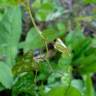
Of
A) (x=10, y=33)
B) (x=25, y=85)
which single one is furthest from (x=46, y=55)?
(x=10, y=33)

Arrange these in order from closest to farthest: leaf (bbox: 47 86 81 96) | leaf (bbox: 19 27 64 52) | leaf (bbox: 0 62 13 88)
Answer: leaf (bbox: 47 86 81 96), leaf (bbox: 0 62 13 88), leaf (bbox: 19 27 64 52)

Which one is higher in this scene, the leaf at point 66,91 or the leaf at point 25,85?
the leaf at point 66,91

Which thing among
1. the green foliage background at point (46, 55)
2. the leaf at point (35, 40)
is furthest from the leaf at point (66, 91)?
the leaf at point (35, 40)

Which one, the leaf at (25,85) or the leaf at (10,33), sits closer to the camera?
the leaf at (25,85)

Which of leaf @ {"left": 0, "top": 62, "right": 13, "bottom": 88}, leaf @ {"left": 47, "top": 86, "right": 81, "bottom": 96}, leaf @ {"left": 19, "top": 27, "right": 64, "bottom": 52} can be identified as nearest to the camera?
leaf @ {"left": 47, "top": 86, "right": 81, "bottom": 96}

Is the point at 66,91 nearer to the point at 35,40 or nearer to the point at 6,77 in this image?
the point at 6,77

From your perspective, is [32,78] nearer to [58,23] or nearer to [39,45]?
[39,45]

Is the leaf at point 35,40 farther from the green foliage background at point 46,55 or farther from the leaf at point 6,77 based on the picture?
the leaf at point 6,77

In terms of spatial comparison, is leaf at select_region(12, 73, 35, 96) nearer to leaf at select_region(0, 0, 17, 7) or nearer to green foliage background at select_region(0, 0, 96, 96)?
green foliage background at select_region(0, 0, 96, 96)

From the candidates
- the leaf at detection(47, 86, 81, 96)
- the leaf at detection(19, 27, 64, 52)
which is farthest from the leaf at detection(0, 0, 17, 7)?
the leaf at detection(47, 86, 81, 96)
